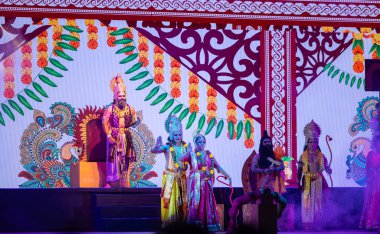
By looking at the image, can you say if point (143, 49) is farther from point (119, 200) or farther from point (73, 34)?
point (119, 200)

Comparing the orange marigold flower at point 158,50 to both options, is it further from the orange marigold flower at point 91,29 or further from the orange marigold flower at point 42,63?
the orange marigold flower at point 42,63

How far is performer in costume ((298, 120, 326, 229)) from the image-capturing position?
9.29 meters

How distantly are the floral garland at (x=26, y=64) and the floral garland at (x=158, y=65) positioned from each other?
1564mm

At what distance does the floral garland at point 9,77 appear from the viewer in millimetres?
9258

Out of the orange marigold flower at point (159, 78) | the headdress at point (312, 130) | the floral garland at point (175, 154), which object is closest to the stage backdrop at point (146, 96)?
the orange marigold flower at point (159, 78)

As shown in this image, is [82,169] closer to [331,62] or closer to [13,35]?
[13,35]

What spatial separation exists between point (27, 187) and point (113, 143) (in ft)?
3.91

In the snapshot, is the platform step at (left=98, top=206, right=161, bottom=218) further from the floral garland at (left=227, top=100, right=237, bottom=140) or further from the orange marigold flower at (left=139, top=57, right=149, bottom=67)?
the orange marigold flower at (left=139, top=57, right=149, bottom=67)

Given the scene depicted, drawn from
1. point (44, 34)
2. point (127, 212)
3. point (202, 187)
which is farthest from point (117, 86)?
point (202, 187)

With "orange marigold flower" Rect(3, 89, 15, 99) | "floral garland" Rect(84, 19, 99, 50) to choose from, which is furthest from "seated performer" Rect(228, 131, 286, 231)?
"orange marigold flower" Rect(3, 89, 15, 99)

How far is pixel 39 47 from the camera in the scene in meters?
9.34

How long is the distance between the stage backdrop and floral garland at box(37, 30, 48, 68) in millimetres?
13

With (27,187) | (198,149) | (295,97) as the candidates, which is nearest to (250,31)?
(295,97)

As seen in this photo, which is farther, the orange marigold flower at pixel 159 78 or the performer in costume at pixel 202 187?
the orange marigold flower at pixel 159 78
